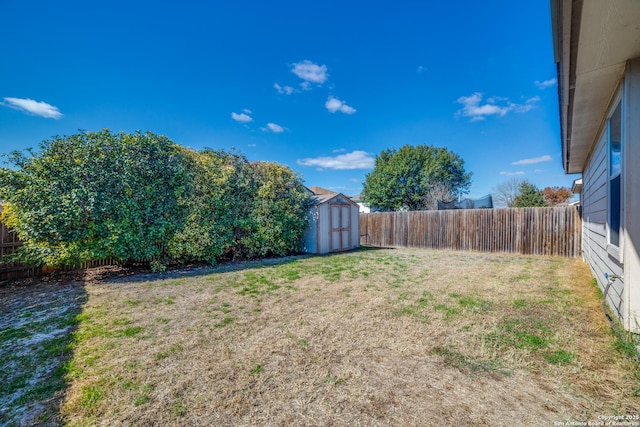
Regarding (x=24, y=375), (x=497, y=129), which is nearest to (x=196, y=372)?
(x=24, y=375)

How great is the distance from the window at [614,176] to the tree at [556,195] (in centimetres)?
2308

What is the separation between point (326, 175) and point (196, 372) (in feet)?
93.0

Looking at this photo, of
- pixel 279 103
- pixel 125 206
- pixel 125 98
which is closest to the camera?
pixel 125 206

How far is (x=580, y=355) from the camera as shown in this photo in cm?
233

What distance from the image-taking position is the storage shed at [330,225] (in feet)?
32.7

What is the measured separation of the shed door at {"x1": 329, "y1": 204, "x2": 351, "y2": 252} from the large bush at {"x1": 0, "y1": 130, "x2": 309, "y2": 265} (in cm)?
261

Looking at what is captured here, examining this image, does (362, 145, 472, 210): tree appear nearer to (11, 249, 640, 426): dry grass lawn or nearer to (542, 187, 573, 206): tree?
(542, 187, 573, 206): tree

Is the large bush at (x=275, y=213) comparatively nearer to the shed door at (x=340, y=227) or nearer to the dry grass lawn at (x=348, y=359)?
the shed door at (x=340, y=227)

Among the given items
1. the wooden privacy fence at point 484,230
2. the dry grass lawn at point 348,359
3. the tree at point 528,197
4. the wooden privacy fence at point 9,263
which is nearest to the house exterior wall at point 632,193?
the dry grass lawn at point 348,359

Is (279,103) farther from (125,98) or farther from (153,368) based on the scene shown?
(153,368)

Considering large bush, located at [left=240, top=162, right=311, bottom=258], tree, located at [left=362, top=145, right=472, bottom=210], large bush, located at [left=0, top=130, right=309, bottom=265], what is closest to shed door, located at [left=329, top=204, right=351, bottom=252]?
large bush, located at [left=240, top=162, right=311, bottom=258]

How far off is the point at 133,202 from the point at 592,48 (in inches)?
302

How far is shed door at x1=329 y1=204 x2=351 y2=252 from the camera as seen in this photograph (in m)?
10.5

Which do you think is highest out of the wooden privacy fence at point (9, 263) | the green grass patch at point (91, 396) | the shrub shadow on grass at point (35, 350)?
the wooden privacy fence at point (9, 263)
